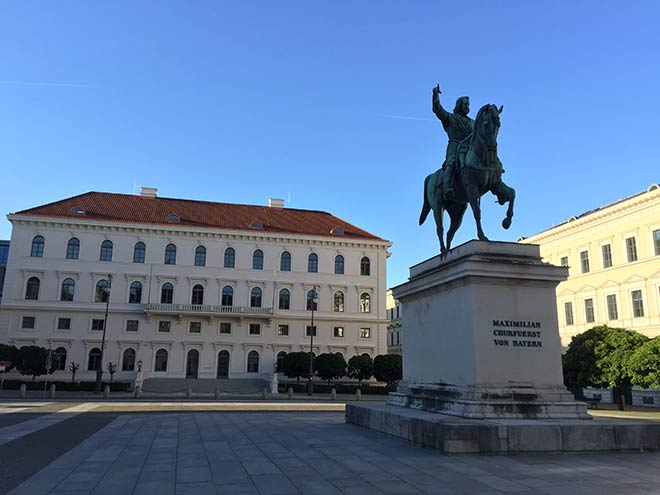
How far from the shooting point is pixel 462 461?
745cm

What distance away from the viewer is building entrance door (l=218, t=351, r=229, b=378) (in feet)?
173

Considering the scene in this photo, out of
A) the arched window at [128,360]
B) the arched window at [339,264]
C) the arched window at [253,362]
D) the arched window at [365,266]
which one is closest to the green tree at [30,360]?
the arched window at [128,360]

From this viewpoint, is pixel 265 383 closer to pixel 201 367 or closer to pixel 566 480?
pixel 201 367

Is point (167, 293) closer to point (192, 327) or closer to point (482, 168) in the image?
point (192, 327)

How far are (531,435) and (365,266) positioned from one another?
5144cm

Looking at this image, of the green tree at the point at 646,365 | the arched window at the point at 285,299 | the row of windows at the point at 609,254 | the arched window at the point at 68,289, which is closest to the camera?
the green tree at the point at 646,365

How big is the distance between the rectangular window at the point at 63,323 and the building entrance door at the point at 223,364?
14.9 metres

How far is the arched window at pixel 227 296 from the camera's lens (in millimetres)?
55125

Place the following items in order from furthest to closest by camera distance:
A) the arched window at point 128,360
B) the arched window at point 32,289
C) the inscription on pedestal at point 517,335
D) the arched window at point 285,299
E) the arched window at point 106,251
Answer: the arched window at point 285,299, the arched window at point 106,251, the arched window at point 32,289, the arched window at point 128,360, the inscription on pedestal at point 517,335

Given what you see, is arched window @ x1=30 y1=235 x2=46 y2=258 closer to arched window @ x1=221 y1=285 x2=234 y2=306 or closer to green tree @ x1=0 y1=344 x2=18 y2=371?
green tree @ x1=0 y1=344 x2=18 y2=371

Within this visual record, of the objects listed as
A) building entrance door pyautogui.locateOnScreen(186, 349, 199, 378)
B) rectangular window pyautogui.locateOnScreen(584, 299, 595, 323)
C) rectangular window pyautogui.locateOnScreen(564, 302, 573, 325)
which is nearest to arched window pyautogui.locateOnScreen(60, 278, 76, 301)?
building entrance door pyautogui.locateOnScreen(186, 349, 199, 378)

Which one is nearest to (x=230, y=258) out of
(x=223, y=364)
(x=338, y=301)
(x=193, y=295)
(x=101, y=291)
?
(x=193, y=295)

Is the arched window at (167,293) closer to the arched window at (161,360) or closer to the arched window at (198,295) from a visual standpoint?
the arched window at (198,295)

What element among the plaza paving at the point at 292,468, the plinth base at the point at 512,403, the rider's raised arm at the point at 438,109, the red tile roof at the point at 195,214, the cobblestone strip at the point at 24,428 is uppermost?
the red tile roof at the point at 195,214
